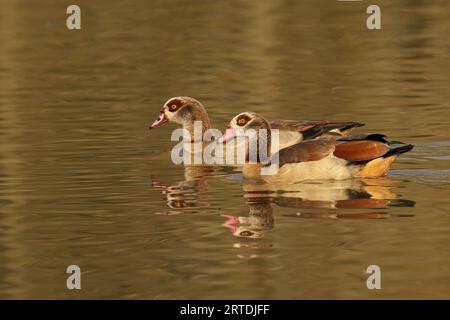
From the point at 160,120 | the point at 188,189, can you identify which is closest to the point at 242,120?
the point at 188,189

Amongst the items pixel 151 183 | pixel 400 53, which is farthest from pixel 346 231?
pixel 400 53

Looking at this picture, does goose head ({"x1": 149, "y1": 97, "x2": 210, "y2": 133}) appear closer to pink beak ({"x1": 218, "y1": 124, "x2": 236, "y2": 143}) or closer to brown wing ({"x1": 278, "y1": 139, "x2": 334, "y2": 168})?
pink beak ({"x1": 218, "y1": 124, "x2": 236, "y2": 143})

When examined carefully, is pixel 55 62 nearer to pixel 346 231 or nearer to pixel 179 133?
pixel 179 133

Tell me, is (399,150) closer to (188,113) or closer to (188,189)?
(188,189)

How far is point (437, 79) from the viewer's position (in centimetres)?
2314

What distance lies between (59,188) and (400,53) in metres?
13.4

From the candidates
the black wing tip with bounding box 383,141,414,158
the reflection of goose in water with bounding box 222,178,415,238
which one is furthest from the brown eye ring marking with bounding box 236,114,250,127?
the black wing tip with bounding box 383,141,414,158

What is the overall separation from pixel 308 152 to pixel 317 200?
4.03ft

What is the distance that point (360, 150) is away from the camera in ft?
48.7

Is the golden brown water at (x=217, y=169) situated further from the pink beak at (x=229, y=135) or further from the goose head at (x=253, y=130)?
the goose head at (x=253, y=130)

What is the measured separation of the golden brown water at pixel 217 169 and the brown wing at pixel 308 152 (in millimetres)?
381

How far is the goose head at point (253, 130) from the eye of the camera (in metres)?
15.9

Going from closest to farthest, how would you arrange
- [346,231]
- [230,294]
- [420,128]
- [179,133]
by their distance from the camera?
[230,294] → [346,231] → [420,128] → [179,133]

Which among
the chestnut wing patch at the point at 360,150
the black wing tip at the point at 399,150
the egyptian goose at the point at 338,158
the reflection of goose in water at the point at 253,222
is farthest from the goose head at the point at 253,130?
the reflection of goose in water at the point at 253,222
